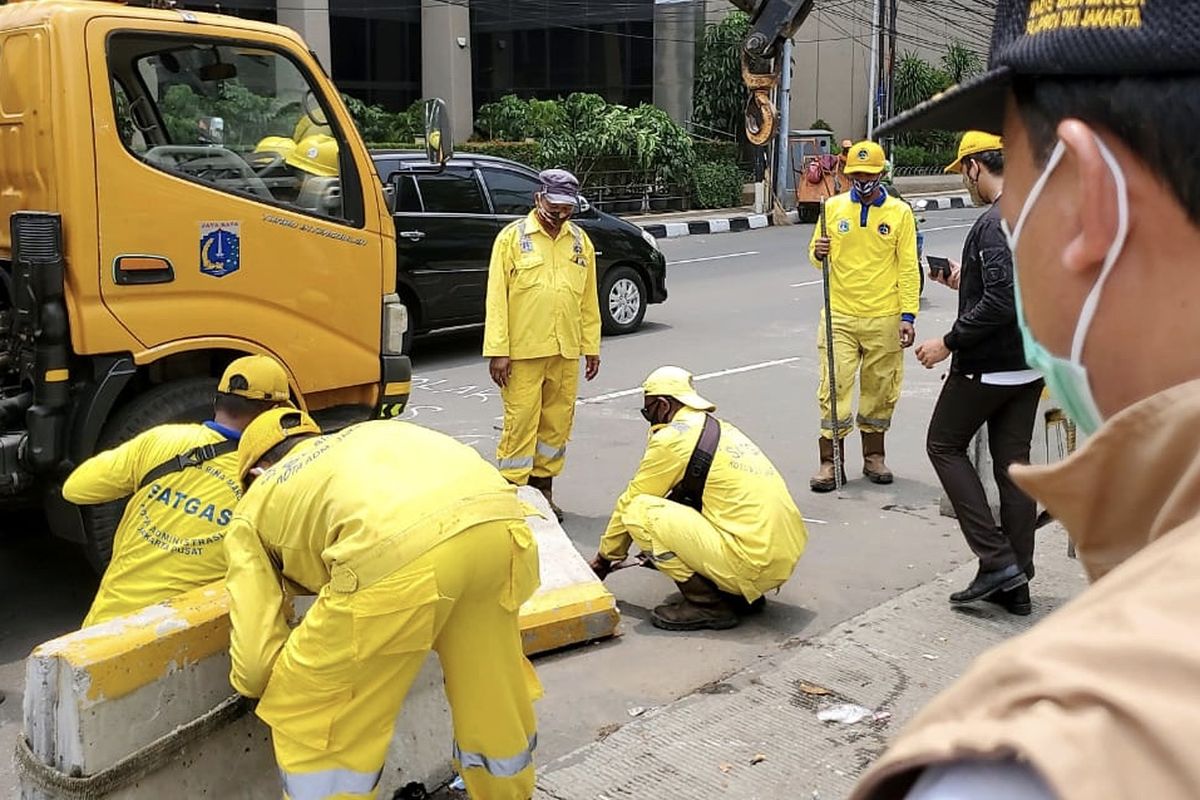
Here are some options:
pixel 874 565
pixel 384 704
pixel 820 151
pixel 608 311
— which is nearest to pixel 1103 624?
pixel 384 704

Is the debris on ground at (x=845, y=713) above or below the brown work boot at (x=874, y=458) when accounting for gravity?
below

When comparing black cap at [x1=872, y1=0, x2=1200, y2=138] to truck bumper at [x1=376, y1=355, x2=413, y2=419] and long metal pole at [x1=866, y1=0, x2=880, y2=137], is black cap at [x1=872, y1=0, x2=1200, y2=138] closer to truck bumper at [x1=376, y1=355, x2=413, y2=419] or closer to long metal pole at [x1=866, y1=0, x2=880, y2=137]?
truck bumper at [x1=376, y1=355, x2=413, y2=419]

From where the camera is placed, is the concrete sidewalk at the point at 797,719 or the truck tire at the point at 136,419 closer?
Answer: the concrete sidewalk at the point at 797,719

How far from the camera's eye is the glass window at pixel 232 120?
Result: 4.68 m

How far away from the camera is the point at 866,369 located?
Answer: 21.8 feet

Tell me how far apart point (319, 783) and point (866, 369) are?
179 inches

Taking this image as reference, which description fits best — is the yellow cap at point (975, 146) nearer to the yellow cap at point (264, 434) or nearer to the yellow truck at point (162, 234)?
the yellow truck at point (162, 234)

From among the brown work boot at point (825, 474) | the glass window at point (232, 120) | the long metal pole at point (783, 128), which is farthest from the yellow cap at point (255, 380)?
the long metal pole at point (783, 128)

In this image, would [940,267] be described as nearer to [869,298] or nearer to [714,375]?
[869,298]

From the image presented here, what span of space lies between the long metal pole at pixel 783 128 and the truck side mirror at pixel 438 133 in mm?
15392

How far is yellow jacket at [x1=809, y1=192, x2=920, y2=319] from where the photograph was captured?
658cm

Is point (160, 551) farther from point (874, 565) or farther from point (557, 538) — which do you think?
point (874, 565)

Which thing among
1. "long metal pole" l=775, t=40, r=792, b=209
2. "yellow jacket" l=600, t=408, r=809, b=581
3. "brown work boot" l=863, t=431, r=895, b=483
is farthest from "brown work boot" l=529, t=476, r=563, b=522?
"long metal pole" l=775, t=40, r=792, b=209

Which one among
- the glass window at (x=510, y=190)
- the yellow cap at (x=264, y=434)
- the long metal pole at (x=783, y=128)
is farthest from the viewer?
the long metal pole at (x=783, y=128)
